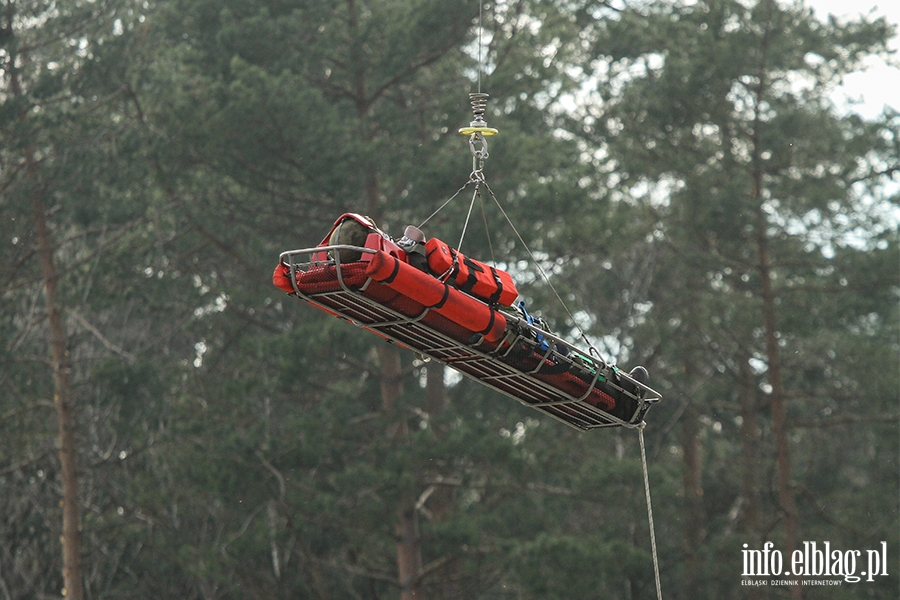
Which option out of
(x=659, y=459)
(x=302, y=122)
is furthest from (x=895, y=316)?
(x=302, y=122)

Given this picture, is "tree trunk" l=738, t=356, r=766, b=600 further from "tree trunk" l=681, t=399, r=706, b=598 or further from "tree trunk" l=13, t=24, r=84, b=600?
"tree trunk" l=13, t=24, r=84, b=600

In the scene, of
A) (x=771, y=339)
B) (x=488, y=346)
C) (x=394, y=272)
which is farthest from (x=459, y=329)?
(x=771, y=339)

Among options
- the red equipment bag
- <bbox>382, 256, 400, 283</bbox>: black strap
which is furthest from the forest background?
<bbox>382, 256, 400, 283</bbox>: black strap

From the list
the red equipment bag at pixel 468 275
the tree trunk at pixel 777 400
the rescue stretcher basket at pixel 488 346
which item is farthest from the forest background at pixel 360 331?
the red equipment bag at pixel 468 275

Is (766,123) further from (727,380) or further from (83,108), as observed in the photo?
(83,108)

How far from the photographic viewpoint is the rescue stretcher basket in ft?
22.6

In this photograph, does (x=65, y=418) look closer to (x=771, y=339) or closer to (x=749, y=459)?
(x=771, y=339)

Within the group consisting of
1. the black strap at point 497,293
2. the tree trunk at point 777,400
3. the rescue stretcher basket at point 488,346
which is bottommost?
the rescue stretcher basket at point 488,346

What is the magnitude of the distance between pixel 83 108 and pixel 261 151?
284cm

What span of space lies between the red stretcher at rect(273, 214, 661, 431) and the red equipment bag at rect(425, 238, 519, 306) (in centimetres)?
2

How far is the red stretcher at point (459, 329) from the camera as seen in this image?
6.82m

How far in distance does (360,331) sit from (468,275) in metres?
9.42

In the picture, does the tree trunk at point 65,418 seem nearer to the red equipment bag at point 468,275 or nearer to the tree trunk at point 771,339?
the tree trunk at point 771,339

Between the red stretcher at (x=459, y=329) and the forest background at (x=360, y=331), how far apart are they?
7796mm
